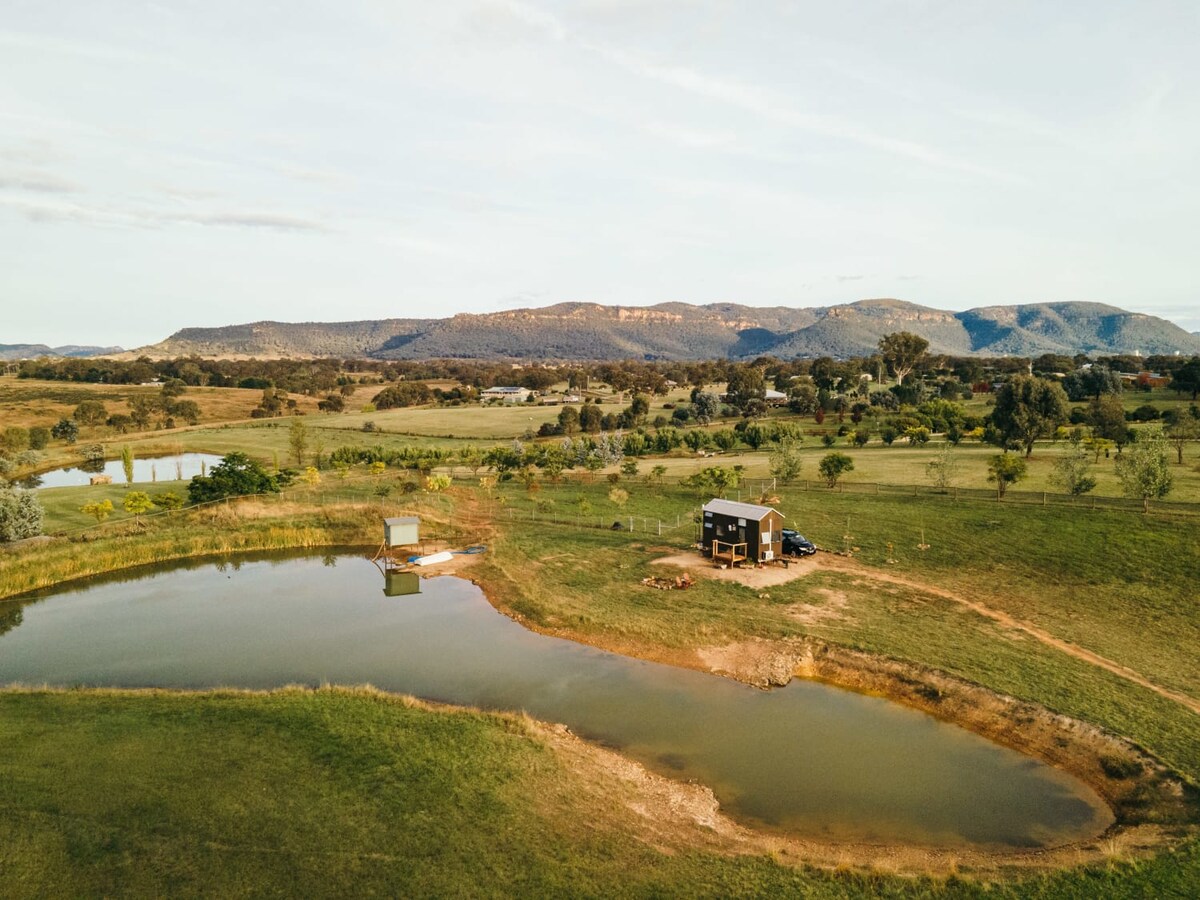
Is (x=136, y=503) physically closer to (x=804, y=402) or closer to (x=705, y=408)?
(x=705, y=408)

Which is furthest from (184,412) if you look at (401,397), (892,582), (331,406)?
(892,582)

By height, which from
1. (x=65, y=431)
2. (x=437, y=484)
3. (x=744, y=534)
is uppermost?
(x=65, y=431)

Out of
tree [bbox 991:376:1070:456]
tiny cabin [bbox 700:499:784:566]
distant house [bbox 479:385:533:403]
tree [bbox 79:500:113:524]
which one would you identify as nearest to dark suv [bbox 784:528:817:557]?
tiny cabin [bbox 700:499:784:566]

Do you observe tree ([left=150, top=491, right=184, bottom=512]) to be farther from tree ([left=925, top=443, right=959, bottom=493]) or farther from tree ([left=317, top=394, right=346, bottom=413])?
tree ([left=317, top=394, right=346, bottom=413])

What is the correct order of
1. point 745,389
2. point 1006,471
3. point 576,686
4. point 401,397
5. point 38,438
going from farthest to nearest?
point 401,397
point 745,389
point 38,438
point 1006,471
point 576,686

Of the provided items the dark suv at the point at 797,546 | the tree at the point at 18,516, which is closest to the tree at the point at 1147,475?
the dark suv at the point at 797,546

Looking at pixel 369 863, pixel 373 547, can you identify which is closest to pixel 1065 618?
pixel 369 863
